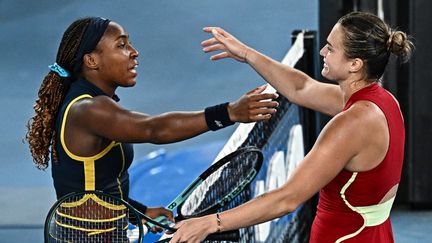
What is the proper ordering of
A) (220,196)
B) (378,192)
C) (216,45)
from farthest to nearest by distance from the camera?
(220,196), (216,45), (378,192)

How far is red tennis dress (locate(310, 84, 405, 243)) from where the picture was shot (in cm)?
351

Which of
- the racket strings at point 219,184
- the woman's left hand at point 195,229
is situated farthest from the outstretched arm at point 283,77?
the woman's left hand at point 195,229

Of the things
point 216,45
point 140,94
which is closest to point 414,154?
point 140,94

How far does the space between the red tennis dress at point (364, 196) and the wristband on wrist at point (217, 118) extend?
1.31 feet

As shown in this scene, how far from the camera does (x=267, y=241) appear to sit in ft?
19.7

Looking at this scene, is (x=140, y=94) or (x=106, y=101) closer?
(x=106, y=101)

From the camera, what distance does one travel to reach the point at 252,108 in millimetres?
3627

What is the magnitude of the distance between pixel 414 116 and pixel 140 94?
12.9 ft

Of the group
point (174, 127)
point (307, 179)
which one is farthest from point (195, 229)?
point (174, 127)

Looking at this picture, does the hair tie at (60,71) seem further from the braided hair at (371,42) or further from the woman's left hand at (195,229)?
the braided hair at (371,42)

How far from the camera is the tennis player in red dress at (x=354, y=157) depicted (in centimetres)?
335

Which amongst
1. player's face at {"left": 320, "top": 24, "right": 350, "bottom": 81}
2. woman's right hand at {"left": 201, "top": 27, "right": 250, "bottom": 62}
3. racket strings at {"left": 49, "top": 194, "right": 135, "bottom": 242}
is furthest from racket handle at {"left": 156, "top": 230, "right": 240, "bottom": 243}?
woman's right hand at {"left": 201, "top": 27, "right": 250, "bottom": 62}

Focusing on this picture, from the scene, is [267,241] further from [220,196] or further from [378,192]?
[378,192]

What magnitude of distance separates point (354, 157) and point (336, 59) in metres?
0.37
